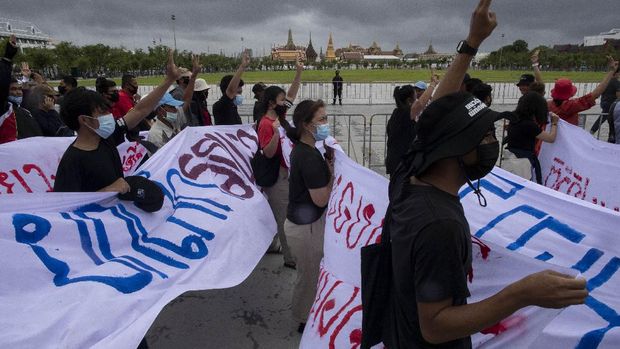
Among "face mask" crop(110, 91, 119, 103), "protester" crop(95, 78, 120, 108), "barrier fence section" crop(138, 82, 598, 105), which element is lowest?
"barrier fence section" crop(138, 82, 598, 105)

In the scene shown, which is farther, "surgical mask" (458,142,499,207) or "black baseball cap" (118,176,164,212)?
"black baseball cap" (118,176,164,212)

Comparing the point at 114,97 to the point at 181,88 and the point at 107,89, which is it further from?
the point at 181,88

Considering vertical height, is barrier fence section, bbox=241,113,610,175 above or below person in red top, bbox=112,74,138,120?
Result: below

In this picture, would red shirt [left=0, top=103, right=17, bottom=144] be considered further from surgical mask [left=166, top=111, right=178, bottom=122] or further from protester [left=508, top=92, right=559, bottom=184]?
protester [left=508, top=92, right=559, bottom=184]

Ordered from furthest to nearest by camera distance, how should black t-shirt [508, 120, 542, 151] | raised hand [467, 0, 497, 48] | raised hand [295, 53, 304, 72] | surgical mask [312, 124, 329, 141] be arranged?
1. raised hand [295, 53, 304, 72]
2. black t-shirt [508, 120, 542, 151]
3. surgical mask [312, 124, 329, 141]
4. raised hand [467, 0, 497, 48]

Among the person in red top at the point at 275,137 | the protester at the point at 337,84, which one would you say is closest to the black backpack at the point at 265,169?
the person in red top at the point at 275,137

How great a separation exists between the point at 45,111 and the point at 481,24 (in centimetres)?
630

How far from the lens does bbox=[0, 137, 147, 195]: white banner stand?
13.5ft

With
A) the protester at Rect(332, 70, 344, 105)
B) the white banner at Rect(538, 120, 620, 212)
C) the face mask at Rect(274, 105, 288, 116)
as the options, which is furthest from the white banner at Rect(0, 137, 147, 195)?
the protester at Rect(332, 70, 344, 105)

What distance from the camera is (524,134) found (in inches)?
174

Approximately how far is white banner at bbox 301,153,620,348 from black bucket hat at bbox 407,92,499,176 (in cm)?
52

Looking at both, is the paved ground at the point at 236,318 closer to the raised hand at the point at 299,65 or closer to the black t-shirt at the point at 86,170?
the black t-shirt at the point at 86,170

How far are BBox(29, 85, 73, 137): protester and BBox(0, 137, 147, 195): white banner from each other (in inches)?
64.8

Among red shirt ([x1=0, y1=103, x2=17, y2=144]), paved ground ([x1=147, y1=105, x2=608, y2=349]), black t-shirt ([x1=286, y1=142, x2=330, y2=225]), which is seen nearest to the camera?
black t-shirt ([x1=286, y1=142, x2=330, y2=225])
